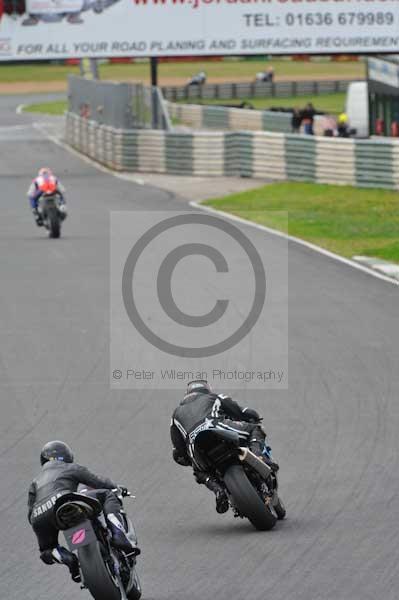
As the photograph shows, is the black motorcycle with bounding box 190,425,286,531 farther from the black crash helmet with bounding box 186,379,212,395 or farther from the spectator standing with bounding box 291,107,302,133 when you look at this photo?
the spectator standing with bounding box 291,107,302,133

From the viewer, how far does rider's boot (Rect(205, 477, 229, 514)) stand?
1053cm

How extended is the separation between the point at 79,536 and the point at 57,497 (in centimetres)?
30

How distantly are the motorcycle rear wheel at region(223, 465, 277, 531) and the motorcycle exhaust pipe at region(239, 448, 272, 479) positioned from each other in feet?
0.31

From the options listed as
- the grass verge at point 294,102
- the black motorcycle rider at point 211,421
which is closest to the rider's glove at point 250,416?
the black motorcycle rider at point 211,421

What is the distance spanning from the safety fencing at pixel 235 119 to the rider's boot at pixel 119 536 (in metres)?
45.7

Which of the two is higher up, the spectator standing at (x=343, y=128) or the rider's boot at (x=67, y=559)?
the spectator standing at (x=343, y=128)

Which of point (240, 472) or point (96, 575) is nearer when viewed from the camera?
point (96, 575)

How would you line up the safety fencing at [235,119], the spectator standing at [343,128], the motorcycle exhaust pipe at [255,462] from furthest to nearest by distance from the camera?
the safety fencing at [235,119] < the spectator standing at [343,128] < the motorcycle exhaust pipe at [255,462]

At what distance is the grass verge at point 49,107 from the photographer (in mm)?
74325

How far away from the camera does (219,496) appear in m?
10.5

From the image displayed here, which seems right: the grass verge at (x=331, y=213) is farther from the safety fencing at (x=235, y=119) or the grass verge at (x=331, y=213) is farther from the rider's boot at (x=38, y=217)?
the safety fencing at (x=235, y=119)

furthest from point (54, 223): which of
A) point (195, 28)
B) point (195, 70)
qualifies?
point (195, 70)

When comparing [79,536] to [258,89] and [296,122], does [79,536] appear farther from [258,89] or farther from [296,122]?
[258,89]

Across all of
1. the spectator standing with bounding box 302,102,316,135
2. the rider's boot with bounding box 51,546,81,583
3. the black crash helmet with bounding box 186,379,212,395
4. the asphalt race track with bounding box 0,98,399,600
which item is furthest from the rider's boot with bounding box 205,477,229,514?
the spectator standing with bounding box 302,102,316,135
